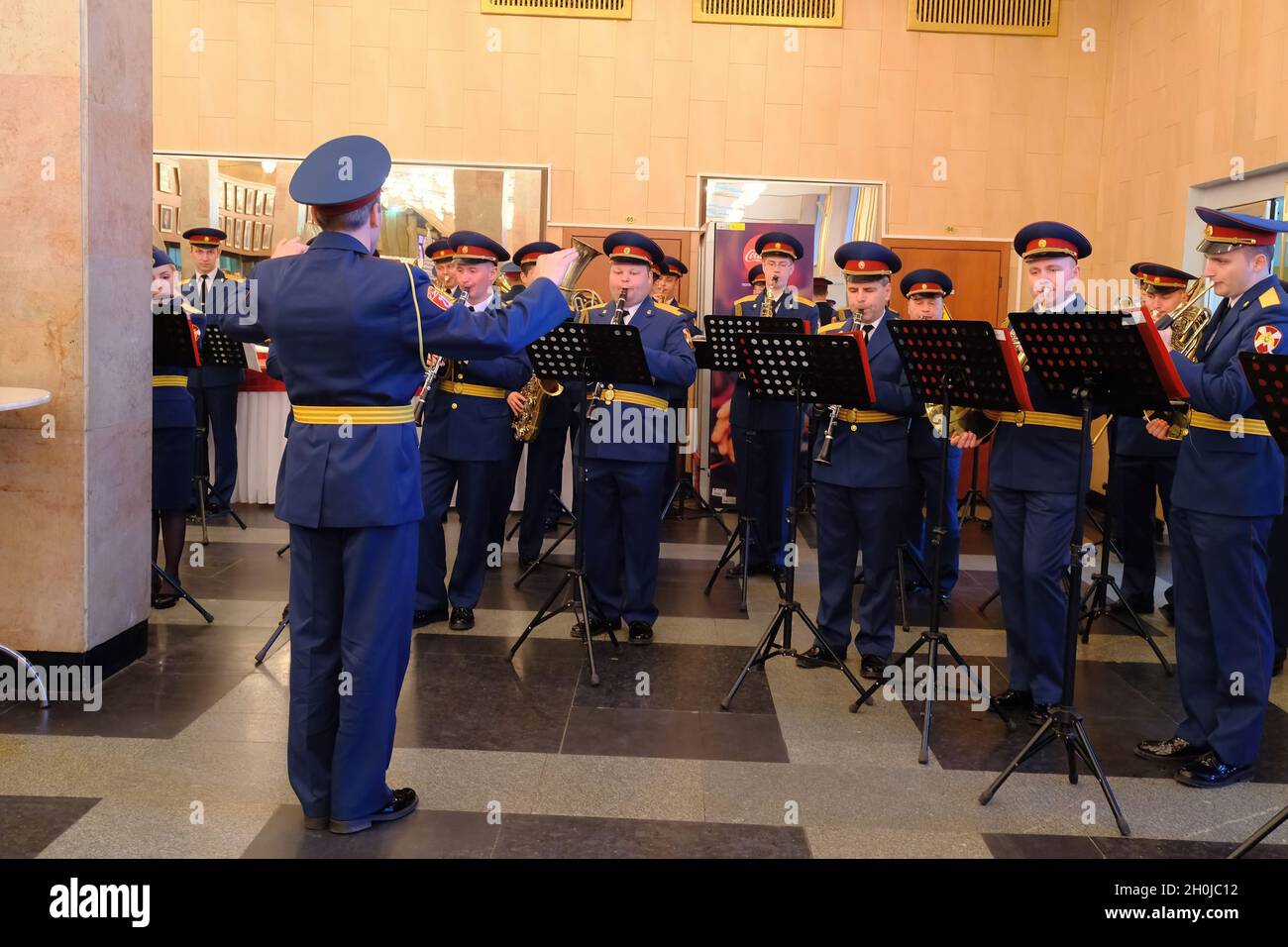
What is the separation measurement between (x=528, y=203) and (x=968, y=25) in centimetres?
411

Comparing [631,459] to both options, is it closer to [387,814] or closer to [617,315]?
[617,315]

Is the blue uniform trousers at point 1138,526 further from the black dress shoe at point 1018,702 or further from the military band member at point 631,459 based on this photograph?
the military band member at point 631,459

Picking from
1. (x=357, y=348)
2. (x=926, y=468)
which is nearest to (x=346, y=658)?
(x=357, y=348)

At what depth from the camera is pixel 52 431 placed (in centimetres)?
446

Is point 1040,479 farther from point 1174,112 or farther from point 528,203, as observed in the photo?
point 528,203

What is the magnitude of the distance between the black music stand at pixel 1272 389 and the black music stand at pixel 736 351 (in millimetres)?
Result: 1715

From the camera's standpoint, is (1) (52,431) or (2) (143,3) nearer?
(1) (52,431)

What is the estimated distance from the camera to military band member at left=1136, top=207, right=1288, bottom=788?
12.7ft

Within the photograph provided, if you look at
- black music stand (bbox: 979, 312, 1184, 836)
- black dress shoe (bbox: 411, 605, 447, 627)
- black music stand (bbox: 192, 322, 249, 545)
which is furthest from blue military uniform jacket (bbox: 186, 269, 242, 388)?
black music stand (bbox: 979, 312, 1184, 836)

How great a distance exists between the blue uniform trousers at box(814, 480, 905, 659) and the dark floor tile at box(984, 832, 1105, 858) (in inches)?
65.0

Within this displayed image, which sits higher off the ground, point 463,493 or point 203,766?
point 463,493

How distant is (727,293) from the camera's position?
9289 millimetres
